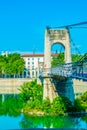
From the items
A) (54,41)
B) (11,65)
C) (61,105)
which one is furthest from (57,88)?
(11,65)

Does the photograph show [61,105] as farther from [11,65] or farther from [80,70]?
[11,65]

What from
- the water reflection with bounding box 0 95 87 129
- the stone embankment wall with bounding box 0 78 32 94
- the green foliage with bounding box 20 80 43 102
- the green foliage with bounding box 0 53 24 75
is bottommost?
the water reflection with bounding box 0 95 87 129

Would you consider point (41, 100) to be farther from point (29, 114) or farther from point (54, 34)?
point (54, 34)

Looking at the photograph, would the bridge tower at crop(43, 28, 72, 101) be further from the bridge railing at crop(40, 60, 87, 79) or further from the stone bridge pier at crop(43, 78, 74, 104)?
the bridge railing at crop(40, 60, 87, 79)

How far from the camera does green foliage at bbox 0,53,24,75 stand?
93.8 m

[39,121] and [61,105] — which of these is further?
[61,105]

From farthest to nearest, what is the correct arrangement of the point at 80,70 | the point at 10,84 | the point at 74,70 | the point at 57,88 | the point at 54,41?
1. the point at 10,84
2. the point at 54,41
3. the point at 57,88
4. the point at 74,70
5. the point at 80,70

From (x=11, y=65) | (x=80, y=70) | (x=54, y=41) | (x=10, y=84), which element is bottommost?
(x=80, y=70)

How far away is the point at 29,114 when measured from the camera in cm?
4009

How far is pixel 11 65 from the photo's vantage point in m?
94.3

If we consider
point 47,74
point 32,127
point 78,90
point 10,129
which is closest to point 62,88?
point 47,74

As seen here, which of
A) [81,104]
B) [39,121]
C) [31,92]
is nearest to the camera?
[39,121]

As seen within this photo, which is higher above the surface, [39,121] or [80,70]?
[80,70]

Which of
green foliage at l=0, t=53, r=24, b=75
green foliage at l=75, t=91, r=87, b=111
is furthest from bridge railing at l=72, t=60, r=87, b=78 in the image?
green foliage at l=0, t=53, r=24, b=75
